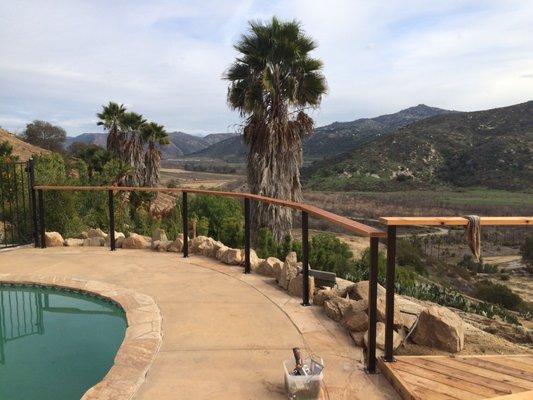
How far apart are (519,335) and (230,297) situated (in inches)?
159

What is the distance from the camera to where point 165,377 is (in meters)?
2.84

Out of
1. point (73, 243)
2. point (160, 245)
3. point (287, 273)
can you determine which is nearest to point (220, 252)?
point (160, 245)

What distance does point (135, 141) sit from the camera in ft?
87.7

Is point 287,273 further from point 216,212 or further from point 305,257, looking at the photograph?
point 216,212

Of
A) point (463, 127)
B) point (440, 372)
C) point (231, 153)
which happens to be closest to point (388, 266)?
point (440, 372)

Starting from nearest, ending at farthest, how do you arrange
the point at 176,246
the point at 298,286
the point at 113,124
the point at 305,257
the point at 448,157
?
the point at 305,257 → the point at 298,286 → the point at 176,246 → the point at 113,124 → the point at 448,157

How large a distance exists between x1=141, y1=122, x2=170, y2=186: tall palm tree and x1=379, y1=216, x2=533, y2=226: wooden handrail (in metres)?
26.0

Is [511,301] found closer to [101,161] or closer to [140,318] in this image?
[140,318]

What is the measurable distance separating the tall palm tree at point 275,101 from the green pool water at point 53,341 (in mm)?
7668

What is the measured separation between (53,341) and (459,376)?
3.31m

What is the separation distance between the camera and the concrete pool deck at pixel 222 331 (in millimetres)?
2756

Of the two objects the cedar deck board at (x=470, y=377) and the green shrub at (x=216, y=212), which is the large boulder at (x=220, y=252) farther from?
the green shrub at (x=216, y=212)

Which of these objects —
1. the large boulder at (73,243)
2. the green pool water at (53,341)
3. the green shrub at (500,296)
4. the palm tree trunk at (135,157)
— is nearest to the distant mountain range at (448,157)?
the palm tree trunk at (135,157)

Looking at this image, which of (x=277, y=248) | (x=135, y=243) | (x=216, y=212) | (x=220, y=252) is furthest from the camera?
(x=216, y=212)
